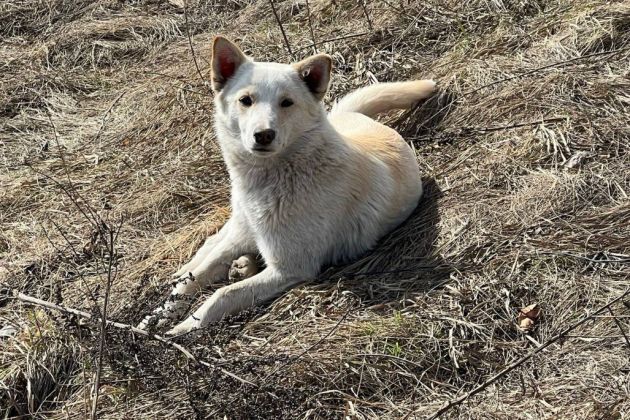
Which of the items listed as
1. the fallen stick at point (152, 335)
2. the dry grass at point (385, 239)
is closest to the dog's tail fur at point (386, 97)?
the dry grass at point (385, 239)

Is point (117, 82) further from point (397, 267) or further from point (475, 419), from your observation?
point (475, 419)

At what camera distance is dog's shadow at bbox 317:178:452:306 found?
385 centimetres

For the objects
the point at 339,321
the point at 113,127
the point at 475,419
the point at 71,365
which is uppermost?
the point at 113,127

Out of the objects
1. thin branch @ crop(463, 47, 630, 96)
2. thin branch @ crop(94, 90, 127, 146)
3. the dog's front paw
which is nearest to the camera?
the dog's front paw

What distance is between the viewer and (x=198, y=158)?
547 centimetres

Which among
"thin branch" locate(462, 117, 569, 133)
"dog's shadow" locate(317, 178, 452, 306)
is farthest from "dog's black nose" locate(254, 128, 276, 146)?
"thin branch" locate(462, 117, 569, 133)

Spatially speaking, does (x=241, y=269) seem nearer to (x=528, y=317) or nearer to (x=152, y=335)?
(x=152, y=335)

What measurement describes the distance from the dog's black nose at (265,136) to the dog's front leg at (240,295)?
64cm

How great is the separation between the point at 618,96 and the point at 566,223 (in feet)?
3.73

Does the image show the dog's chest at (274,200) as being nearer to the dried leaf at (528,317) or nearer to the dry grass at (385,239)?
the dry grass at (385,239)

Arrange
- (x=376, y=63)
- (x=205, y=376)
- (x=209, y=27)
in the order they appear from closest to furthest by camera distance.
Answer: (x=205, y=376) < (x=376, y=63) < (x=209, y=27)

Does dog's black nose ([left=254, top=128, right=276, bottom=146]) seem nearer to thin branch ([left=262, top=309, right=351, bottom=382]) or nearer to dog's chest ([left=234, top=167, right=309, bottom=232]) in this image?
dog's chest ([left=234, top=167, right=309, bottom=232])

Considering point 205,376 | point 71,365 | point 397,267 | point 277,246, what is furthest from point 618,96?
point 71,365

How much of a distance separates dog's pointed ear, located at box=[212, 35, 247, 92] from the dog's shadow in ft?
3.66
